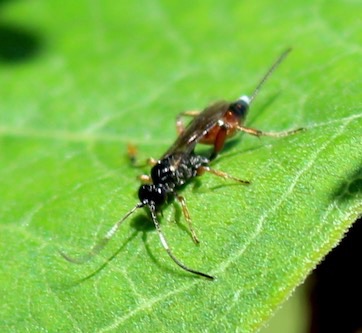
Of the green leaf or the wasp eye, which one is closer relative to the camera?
the green leaf

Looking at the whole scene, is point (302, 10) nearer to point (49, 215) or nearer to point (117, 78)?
point (117, 78)

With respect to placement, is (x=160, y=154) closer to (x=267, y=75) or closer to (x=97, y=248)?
(x=267, y=75)

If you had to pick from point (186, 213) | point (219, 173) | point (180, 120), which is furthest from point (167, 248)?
point (180, 120)

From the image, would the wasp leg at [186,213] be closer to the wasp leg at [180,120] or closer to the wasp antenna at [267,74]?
the wasp leg at [180,120]

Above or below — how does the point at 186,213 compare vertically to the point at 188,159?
below

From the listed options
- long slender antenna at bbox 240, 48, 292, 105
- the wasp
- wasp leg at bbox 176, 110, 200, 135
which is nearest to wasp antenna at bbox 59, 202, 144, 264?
the wasp

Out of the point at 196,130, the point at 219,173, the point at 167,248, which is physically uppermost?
the point at 196,130

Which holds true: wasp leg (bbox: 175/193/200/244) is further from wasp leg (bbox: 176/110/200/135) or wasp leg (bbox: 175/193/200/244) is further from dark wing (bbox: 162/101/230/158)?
wasp leg (bbox: 176/110/200/135)

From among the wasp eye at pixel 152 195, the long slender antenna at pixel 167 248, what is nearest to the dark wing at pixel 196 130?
the wasp eye at pixel 152 195
